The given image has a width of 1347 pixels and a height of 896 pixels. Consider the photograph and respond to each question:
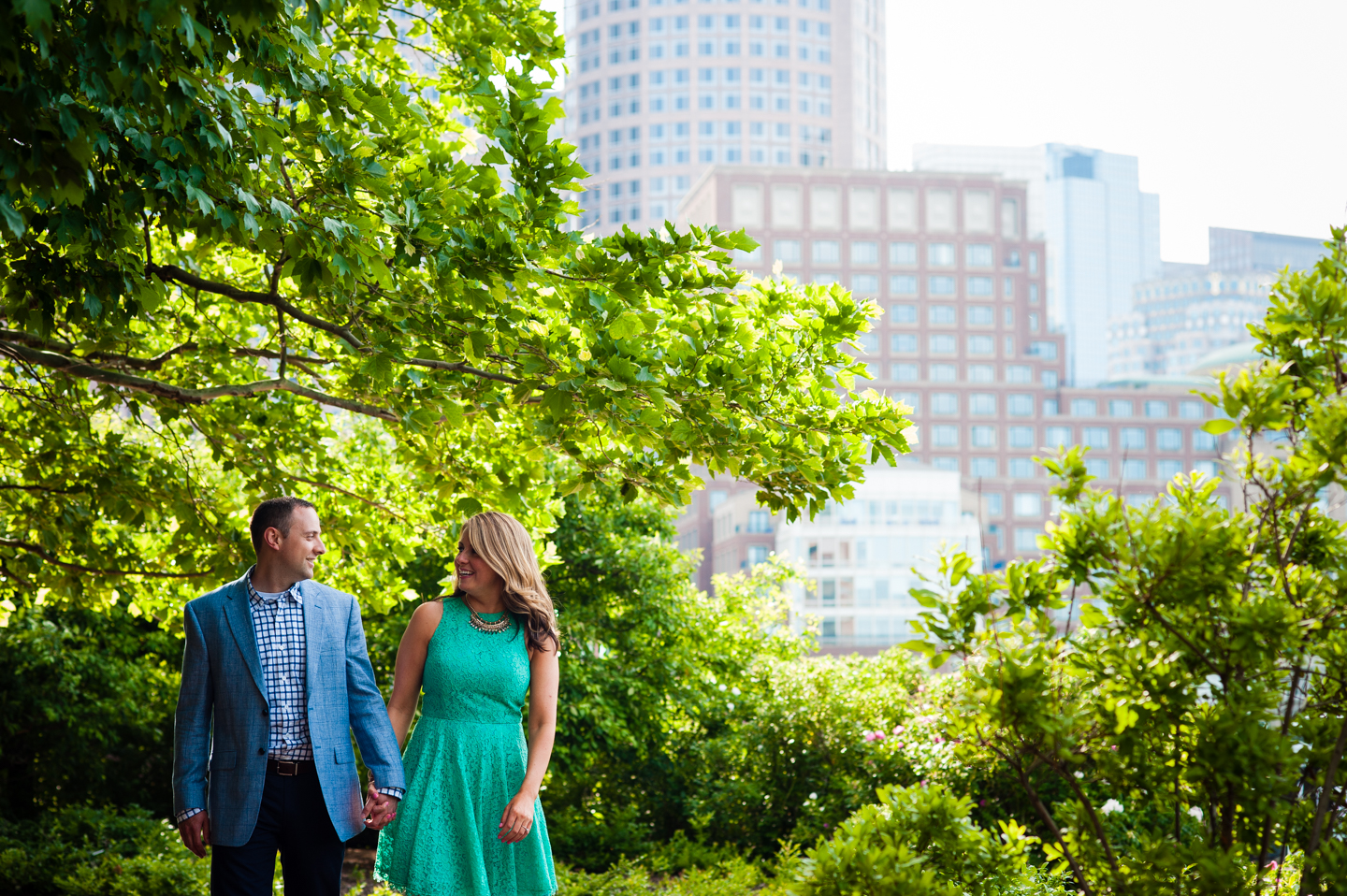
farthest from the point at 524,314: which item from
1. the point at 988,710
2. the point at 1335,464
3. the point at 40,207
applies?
the point at 1335,464

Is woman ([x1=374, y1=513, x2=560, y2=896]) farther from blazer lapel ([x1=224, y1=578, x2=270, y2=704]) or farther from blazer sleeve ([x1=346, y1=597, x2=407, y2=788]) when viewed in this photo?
blazer lapel ([x1=224, y1=578, x2=270, y2=704])

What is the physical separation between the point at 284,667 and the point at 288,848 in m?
0.61

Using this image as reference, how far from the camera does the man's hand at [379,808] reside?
3992 millimetres

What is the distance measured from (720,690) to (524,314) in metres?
10.6

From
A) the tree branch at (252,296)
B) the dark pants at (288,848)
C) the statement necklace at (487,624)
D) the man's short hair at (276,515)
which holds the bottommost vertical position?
the dark pants at (288,848)

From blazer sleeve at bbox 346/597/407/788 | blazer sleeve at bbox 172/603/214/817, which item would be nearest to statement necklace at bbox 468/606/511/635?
blazer sleeve at bbox 346/597/407/788

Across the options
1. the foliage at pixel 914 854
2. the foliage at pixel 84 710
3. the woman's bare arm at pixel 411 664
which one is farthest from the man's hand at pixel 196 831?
the foliage at pixel 84 710

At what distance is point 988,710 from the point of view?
10.2 feet

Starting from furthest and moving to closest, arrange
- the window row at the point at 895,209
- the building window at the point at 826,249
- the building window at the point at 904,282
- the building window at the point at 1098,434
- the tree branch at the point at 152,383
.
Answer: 1. the building window at the point at 904,282
2. the building window at the point at 826,249
3. the window row at the point at 895,209
4. the building window at the point at 1098,434
5. the tree branch at the point at 152,383

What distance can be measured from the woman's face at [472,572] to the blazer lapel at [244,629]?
71 cm

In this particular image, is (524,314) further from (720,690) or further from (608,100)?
(608,100)

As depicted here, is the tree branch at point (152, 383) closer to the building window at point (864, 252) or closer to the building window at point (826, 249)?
the building window at point (826, 249)

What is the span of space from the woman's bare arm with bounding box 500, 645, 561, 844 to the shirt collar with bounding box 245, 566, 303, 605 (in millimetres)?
840

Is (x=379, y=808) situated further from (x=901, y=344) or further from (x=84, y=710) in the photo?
(x=901, y=344)
